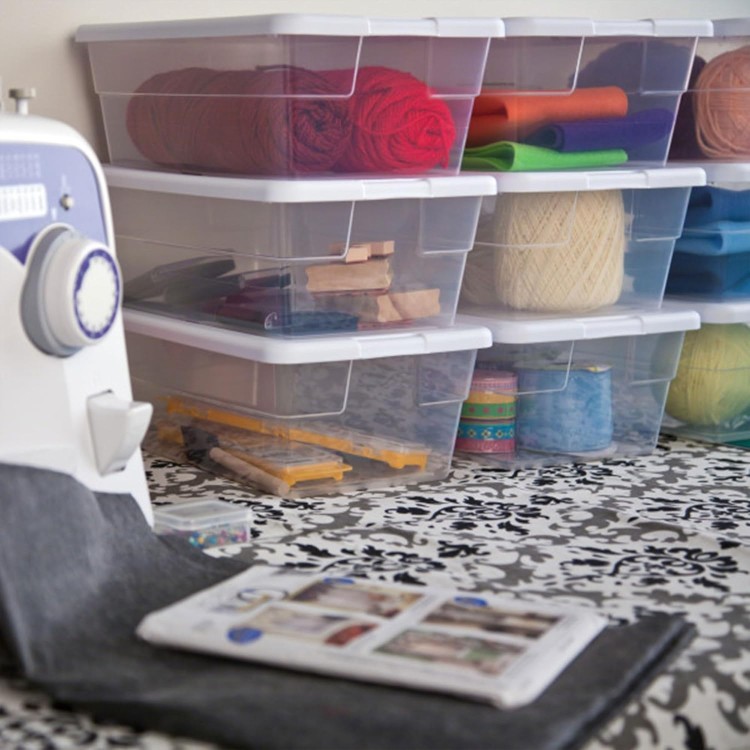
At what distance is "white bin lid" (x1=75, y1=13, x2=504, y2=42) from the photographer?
3.71 feet

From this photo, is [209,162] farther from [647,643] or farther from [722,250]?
[647,643]

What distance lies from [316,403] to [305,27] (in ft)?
1.11

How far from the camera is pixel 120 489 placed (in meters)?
0.96

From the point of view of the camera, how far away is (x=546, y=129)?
134 centimetres

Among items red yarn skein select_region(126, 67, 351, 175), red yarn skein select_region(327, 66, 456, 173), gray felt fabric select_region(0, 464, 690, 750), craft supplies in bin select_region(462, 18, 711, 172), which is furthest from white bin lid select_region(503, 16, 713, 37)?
gray felt fabric select_region(0, 464, 690, 750)

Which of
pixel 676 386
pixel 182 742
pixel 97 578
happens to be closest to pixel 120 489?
pixel 97 578

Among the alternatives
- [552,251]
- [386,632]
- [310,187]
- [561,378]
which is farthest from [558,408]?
[386,632]

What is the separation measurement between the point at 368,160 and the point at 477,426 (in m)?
0.30

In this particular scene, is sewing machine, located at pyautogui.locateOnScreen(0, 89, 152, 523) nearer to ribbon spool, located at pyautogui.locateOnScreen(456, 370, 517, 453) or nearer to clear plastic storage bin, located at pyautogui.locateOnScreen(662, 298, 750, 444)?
ribbon spool, located at pyautogui.locateOnScreen(456, 370, 517, 453)

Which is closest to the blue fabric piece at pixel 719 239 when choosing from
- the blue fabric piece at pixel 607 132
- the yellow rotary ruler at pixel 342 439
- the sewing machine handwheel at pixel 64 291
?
the blue fabric piece at pixel 607 132

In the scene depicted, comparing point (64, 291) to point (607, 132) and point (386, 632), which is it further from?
point (607, 132)

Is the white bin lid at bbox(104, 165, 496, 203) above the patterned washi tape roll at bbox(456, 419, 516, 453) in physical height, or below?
above

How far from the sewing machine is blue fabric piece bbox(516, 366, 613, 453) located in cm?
52

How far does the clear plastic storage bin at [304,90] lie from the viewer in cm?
117
